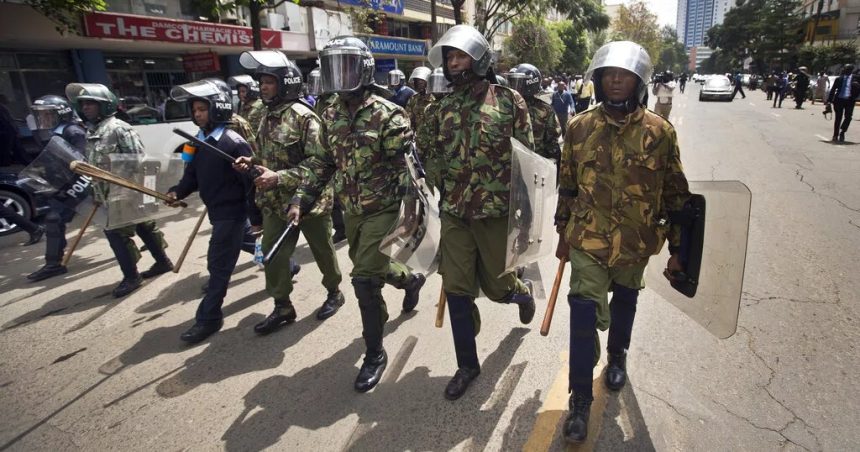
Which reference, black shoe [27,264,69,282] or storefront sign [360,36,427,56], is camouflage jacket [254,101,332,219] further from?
storefront sign [360,36,427,56]

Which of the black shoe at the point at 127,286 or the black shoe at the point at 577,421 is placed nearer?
the black shoe at the point at 577,421

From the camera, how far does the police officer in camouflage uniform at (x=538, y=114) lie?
420 centimetres

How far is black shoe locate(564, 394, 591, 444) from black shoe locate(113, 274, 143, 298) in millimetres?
4216

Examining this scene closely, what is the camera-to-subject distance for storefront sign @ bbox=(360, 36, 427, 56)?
85.7ft

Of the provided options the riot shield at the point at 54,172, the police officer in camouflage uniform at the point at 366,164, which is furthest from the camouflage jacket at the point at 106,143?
the police officer in camouflage uniform at the point at 366,164

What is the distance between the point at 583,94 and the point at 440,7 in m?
22.8

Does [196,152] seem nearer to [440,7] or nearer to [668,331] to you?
[668,331]

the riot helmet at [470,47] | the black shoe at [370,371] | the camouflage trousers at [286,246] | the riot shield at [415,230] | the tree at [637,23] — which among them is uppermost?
the tree at [637,23]

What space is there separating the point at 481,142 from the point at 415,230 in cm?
65

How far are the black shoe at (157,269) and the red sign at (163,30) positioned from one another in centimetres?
955

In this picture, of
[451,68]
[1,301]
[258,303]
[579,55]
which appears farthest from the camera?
[579,55]

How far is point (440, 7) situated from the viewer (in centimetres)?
3356

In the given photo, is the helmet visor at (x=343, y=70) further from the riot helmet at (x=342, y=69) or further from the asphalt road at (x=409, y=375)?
the asphalt road at (x=409, y=375)

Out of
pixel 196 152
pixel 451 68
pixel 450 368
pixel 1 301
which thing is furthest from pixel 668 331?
pixel 1 301
